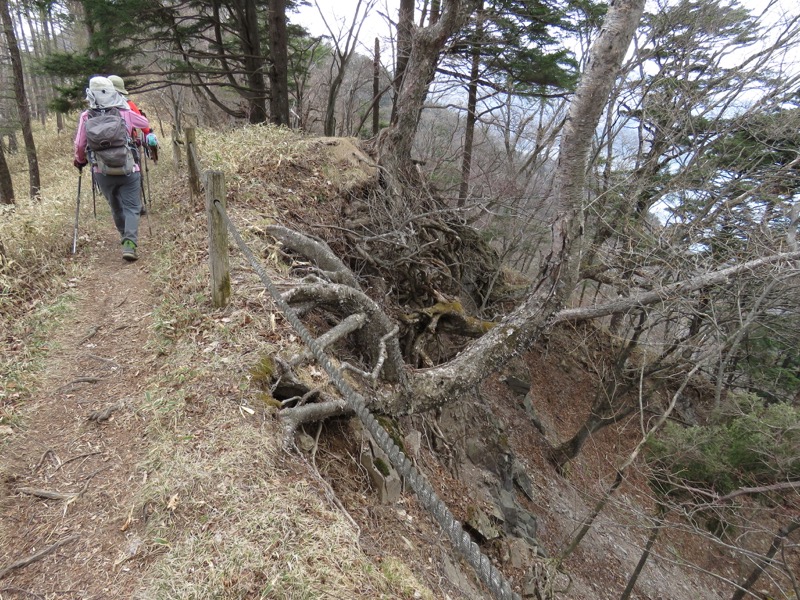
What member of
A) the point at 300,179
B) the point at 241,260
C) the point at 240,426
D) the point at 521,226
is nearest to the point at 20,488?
the point at 240,426

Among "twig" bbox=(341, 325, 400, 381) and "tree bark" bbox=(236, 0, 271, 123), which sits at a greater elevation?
"tree bark" bbox=(236, 0, 271, 123)

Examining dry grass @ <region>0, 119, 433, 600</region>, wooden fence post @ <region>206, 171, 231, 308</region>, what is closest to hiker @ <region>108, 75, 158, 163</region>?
dry grass @ <region>0, 119, 433, 600</region>

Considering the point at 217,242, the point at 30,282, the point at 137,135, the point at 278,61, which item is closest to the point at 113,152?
the point at 137,135

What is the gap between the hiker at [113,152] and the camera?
201 inches

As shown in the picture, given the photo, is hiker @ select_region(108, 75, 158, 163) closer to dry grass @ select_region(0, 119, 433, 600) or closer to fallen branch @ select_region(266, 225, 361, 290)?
dry grass @ select_region(0, 119, 433, 600)

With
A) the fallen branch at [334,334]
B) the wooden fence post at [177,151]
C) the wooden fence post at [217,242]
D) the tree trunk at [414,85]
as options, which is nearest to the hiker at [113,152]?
the wooden fence post at [177,151]

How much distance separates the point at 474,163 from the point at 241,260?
10.1 metres

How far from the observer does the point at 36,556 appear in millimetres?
2225

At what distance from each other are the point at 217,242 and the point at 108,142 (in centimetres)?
287

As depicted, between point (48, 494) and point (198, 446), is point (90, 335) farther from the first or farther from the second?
point (198, 446)

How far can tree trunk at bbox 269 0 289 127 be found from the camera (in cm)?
902

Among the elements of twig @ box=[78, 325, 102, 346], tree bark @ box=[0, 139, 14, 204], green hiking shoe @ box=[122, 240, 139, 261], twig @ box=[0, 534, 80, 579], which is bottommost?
twig @ box=[0, 534, 80, 579]

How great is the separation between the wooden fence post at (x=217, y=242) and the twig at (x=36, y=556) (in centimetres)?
209

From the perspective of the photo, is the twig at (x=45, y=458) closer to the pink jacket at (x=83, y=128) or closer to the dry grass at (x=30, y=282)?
the dry grass at (x=30, y=282)
